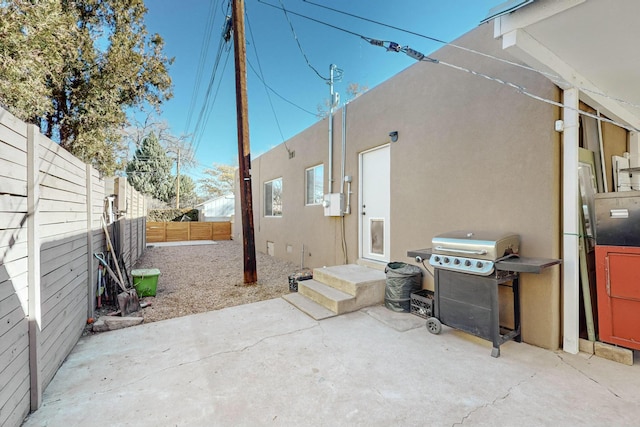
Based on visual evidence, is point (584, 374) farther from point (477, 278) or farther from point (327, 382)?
point (327, 382)

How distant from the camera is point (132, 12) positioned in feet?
26.0

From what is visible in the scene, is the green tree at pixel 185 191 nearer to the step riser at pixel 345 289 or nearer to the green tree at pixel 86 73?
the green tree at pixel 86 73

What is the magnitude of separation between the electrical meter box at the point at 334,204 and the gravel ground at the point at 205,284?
166 centimetres

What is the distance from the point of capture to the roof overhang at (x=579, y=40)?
71.1 inches

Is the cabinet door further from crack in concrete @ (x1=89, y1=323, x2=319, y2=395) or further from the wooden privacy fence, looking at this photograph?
the wooden privacy fence

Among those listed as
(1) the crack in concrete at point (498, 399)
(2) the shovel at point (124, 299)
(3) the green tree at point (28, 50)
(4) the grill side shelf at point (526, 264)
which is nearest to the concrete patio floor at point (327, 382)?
(1) the crack in concrete at point (498, 399)

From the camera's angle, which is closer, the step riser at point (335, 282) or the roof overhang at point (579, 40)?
the roof overhang at point (579, 40)

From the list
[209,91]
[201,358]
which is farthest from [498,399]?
[209,91]

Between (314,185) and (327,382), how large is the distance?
199 inches

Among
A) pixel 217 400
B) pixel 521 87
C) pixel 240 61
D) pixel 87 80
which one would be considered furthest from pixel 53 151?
pixel 87 80

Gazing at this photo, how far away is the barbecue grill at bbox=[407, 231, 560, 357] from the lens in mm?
2518

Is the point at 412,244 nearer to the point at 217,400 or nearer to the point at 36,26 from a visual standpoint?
the point at 217,400

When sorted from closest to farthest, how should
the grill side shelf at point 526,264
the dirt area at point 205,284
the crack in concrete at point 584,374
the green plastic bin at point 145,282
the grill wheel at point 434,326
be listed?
the crack in concrete at point 584,374, the grill side shelf at point 526,264, the grill wheel at point 434,326, the dirt area at point 205,284, the green plastic bin at point 145,282

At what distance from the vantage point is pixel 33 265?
186 centimetres
